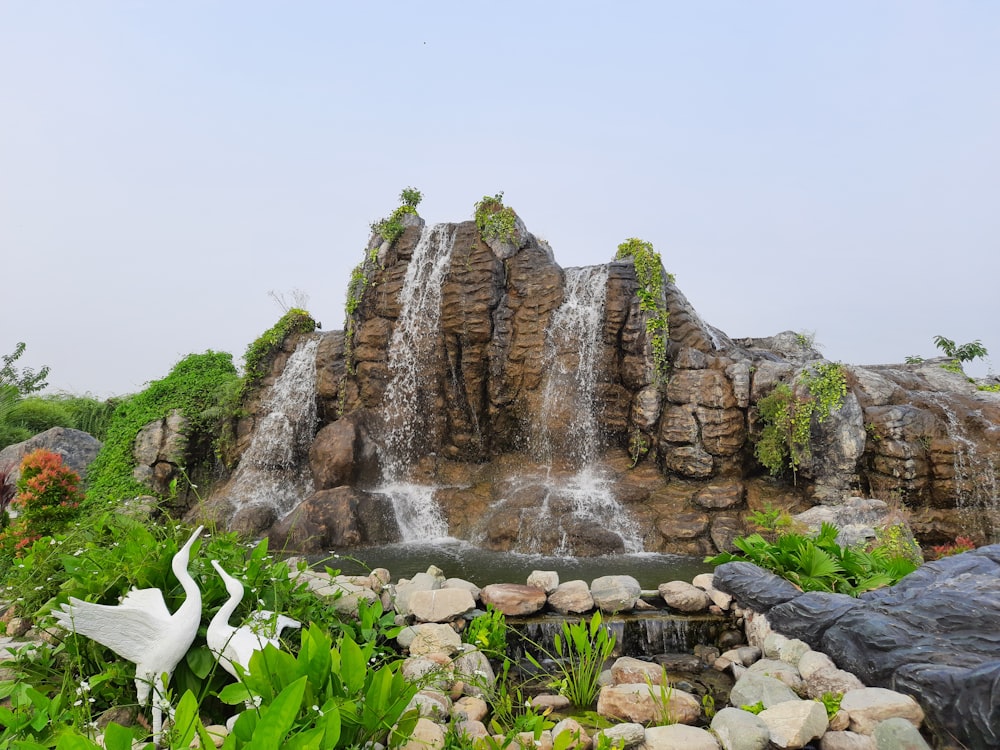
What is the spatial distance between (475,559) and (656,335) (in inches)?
250

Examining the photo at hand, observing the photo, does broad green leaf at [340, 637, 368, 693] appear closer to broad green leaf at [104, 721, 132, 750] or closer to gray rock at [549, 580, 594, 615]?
broad green leaf at [104, 721, 132, 750]

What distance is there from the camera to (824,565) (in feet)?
17.2

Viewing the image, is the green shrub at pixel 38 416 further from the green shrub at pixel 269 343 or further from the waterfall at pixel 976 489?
the waterfall at pixel 976 489

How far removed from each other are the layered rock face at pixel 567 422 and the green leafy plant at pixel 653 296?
0.15 metres

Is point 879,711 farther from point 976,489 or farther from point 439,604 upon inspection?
point 976,489

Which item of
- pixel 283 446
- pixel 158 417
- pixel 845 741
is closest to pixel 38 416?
pixel 158 417

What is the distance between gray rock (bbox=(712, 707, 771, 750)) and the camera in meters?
3.21

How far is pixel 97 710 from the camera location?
3027 mm

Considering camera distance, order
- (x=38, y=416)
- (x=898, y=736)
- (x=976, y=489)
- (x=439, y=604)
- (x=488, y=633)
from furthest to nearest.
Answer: (x=38, y=416), (x=976, y=489), (x=439, y=604), (x=488, y=633), (x=898, y=736)

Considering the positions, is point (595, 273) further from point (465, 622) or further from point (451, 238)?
point (465, 622)

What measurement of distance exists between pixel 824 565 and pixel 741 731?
2563mm

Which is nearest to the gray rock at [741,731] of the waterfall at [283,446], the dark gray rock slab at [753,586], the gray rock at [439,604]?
the dark gray rock slab at [753,586]

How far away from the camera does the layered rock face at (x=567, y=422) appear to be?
10.3 m

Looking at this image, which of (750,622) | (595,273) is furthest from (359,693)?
(595,273)
